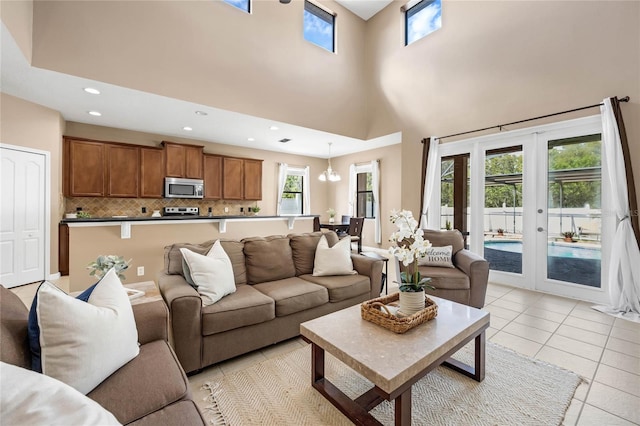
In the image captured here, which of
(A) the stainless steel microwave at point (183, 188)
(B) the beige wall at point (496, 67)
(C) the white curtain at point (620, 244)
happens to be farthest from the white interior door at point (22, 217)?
(C) the white curtain at point (620, 244)

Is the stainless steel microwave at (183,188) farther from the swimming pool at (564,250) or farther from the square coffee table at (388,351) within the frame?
the swimming pool at (564,250)

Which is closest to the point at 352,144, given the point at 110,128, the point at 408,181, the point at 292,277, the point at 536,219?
the point at 408,181

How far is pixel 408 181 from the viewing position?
5.33m

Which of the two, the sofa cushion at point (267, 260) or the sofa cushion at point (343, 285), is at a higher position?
the sofa cushion at point (267, 260)

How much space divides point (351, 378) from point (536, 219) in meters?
3.62

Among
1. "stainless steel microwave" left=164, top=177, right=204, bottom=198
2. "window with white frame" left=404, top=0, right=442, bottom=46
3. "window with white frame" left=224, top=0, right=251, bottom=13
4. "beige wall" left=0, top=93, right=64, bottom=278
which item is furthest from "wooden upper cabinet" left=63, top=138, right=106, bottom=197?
"window with white frame" left=404, top=0, right=442, bottom=46

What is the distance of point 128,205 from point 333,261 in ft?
16.0

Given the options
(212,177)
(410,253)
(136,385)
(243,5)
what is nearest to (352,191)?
(212,177)

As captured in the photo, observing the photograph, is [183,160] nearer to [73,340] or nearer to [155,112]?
[155,112]

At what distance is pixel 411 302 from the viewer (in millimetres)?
1764

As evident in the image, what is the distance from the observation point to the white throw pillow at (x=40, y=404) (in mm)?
587

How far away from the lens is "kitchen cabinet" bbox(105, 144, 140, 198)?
513 centimetres

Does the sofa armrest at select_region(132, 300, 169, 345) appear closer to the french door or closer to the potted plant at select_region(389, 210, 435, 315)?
the potted plant at select_region(389, 210, 435, 315)

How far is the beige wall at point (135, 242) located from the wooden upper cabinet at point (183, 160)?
8.07ft
